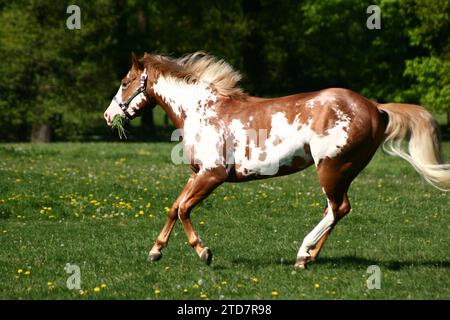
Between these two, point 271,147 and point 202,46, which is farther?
point 202,46

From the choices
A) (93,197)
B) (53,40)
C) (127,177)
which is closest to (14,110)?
(53,40)

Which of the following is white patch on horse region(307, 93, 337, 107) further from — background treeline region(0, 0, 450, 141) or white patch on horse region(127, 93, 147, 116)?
background treeline region(0, 0, 450, 141)

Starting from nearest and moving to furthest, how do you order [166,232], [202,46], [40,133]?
[166,232] < [40,133] < [202,46]

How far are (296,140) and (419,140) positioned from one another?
1589mm

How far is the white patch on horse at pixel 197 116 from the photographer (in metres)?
9.78

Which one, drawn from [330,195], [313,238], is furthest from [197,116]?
[313,238]

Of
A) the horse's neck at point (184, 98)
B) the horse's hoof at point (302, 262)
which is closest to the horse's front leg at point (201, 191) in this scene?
the horse's neck at point (184, 98)

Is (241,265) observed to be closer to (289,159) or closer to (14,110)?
→ (289,159)

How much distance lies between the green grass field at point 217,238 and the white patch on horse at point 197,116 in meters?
1.42

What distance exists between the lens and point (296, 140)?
960cm

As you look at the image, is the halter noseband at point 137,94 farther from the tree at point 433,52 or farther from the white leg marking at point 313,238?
the tree at point 433,52

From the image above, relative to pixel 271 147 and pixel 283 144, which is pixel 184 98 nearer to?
pixel 271 147
